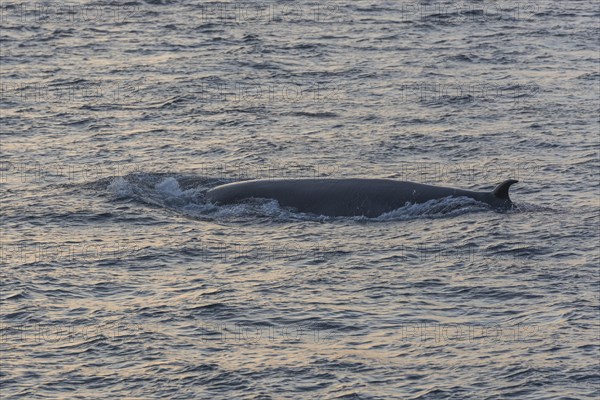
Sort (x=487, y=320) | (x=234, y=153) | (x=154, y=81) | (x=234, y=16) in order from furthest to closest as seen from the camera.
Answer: (x=234, y=16)
(x=154, y=81)
(x=234, y=153)
(x=487, y=320)

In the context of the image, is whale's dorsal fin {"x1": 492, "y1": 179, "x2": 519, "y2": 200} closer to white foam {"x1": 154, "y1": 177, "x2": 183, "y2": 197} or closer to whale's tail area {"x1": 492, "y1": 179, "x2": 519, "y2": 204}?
whale's tail area {"x1": 492, "y1": 179, "x2": 519, "y2": 204}

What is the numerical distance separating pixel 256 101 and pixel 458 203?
11547 millimetres

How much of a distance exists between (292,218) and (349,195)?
1.28 meters

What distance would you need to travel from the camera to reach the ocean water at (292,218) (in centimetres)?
1930

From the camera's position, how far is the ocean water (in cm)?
1930

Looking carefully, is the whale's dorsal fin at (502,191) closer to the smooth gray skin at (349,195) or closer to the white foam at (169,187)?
the smooth gray skin at (349,195)

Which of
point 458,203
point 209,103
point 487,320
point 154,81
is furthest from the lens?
point 154,81

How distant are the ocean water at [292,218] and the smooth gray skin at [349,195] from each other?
0.93 feet

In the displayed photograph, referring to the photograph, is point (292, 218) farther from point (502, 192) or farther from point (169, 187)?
point (502, 192)

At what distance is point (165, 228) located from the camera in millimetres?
25859

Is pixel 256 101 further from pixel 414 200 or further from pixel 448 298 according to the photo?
pixel 448 298

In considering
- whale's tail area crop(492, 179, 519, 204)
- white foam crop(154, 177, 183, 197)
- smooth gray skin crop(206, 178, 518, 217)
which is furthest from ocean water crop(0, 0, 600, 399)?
whale's tail area crop(492, 179, 519, 204)

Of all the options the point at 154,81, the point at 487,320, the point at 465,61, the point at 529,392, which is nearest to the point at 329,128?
the point at 154,81

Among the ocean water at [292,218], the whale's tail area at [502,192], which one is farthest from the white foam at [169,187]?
the whale's tail area at [502,192]
